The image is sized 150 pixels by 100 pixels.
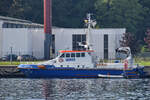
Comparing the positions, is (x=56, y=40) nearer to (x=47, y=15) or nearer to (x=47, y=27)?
(x=47, y=27)

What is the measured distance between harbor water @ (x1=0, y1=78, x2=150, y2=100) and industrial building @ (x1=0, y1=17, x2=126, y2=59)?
1297 inches

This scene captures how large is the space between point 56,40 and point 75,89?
47643 millimetres

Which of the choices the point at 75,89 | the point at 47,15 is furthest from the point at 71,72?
the point at 47,15

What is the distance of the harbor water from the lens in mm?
49062

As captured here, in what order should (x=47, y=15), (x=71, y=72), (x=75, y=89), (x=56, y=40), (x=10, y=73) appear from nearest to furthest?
(x=75, y=89)
(x=71, y=72)
(x=10, y=73)
(x=47, y=15)
(x=56, y=40)

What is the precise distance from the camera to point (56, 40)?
10238 centimetres

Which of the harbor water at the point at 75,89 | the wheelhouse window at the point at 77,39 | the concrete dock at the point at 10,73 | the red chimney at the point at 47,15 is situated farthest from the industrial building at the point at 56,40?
the harbor water at the point at 75,89

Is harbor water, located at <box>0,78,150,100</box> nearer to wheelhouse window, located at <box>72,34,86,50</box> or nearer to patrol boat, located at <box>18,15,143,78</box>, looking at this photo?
patrol boat, located at <box>18,15,143,78</box>

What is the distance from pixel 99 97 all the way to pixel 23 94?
A: 23.2 ft

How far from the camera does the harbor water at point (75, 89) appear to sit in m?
49.1

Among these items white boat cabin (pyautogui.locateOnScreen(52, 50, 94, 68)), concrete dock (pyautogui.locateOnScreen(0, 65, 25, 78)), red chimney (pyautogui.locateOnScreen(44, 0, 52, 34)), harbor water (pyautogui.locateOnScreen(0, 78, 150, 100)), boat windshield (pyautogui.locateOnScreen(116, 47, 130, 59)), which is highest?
red chimney (pyautogui.locateOnScreen(44, 0, 52, 34))

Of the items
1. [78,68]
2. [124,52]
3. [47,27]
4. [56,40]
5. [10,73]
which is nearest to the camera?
[78,68]

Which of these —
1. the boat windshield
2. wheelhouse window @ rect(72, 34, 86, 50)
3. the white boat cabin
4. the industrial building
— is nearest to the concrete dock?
the white boat cabin

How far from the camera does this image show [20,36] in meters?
100
